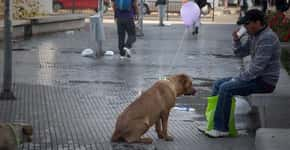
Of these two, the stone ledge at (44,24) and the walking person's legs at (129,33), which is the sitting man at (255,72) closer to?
the walking person's legs at (129,33)

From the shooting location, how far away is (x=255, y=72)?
8.68 m

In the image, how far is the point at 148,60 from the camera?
1778 cm

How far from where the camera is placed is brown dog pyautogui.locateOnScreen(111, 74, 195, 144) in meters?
7.92

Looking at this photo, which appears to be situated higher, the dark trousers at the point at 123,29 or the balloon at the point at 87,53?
the dark trousers at the point at 123,29

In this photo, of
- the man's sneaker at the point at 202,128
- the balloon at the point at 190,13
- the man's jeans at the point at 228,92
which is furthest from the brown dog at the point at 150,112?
the balloon at the point at 190,13

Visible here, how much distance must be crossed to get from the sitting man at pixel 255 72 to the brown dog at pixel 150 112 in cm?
50

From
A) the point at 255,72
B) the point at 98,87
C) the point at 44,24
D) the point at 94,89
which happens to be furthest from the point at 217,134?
the point at 44,24

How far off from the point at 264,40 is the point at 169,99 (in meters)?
1.34

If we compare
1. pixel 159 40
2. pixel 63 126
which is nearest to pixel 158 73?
pixel 63 126

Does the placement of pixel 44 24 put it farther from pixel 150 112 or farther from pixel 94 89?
pixel 150 112

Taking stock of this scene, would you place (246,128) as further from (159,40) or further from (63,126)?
(159,40)

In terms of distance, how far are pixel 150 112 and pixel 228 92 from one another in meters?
1.16

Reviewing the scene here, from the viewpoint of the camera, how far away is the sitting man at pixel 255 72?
341 inches

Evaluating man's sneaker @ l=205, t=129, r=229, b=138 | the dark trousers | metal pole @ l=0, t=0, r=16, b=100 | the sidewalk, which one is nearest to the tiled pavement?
the sidewalk
